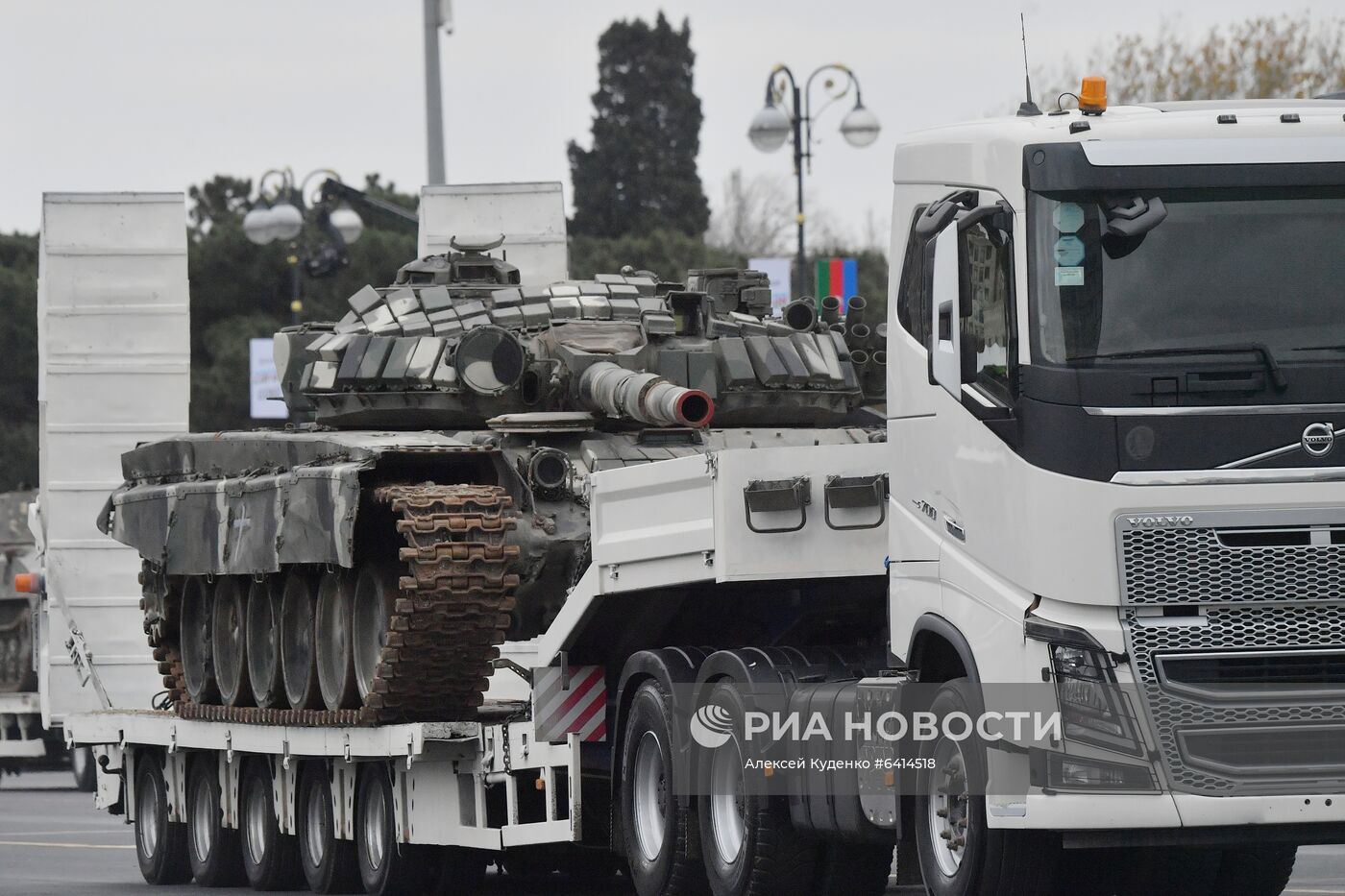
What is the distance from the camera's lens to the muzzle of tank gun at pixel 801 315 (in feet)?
57.8

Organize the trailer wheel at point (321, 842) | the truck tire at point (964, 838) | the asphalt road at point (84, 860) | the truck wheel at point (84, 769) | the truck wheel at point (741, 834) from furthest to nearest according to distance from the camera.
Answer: the truck wheel at point (84, 769) → the trailer wheel at point (321, 842) → the asphalt road at point (84, 860) → the truck wheel at point (741, 834) → the truck tire at point (964, 838)

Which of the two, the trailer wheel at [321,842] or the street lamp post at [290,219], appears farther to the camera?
the street lamp post at [290,219]

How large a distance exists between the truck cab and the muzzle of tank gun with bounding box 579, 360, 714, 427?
4.60 metres

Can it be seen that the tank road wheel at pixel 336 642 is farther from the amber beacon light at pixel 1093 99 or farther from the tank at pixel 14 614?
the tank at pixel 14 614

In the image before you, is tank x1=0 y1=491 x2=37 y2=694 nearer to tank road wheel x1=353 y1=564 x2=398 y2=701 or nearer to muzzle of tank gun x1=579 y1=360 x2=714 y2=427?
tank road wheel x1=353 y1=564 x2=398 y2=701

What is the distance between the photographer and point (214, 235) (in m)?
58.8

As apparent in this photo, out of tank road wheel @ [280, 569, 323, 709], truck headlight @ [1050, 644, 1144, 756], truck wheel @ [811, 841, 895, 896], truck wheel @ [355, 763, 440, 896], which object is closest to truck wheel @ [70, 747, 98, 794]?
tank road wheel @ [280, 569, 323, 709]

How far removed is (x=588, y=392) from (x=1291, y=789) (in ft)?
23.9

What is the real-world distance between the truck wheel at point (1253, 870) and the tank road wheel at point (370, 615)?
193 inches

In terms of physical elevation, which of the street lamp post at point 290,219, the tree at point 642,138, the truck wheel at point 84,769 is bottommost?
the truck wheel at point 84,769

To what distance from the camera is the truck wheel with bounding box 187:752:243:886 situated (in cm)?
1767

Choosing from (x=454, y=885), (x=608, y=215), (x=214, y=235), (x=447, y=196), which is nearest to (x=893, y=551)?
(x=454, y=885)

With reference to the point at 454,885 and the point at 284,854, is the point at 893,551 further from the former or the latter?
the point at 284,854

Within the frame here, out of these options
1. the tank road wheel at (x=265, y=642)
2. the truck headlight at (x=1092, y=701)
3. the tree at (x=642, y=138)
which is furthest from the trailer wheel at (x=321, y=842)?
the tree at (x=642, y=138)
